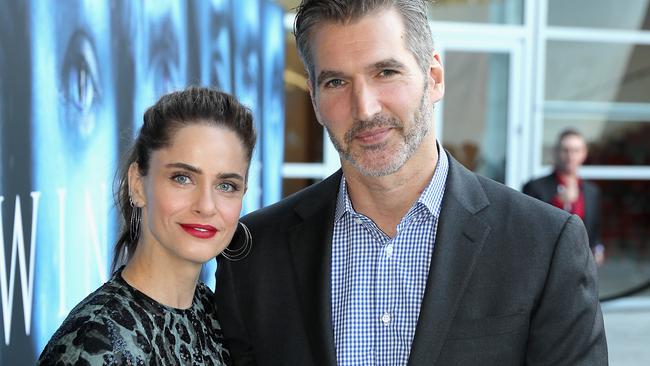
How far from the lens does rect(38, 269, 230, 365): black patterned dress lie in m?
1.73

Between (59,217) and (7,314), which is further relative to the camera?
(59,217)

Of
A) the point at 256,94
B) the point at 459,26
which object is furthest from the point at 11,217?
the point at 459,26

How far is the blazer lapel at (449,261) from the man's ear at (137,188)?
0.78 meters

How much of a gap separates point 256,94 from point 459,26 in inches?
161

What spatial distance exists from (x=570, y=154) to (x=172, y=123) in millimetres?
4600

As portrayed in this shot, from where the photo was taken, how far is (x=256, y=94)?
393cm

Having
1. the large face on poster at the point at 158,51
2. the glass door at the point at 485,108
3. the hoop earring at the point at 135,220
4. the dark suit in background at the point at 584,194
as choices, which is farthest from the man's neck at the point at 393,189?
the glass door at the point at 485,108

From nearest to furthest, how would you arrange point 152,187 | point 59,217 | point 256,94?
point 152,187 < point 59,217 < point 256,94

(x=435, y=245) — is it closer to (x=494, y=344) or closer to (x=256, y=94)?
(x=494, y=344)

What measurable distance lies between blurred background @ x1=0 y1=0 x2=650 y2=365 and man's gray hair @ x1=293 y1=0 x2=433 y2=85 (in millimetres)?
774

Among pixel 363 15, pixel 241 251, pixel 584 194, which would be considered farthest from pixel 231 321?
pixel 584 194

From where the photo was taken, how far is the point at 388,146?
186 cm

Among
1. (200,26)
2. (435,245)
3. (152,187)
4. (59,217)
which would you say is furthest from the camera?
(200,26)

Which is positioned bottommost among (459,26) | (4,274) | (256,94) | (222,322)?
(222,322)
